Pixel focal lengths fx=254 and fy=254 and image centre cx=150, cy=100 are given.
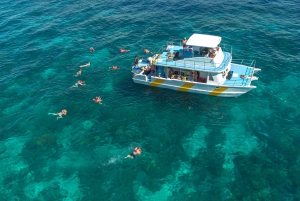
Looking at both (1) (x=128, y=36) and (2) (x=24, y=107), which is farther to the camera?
(1) (x=128, y=36)

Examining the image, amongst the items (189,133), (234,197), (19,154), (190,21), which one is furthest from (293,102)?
(19,154)

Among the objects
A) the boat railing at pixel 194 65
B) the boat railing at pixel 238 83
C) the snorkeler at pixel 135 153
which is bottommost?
the snorkeler at pixel 135 153

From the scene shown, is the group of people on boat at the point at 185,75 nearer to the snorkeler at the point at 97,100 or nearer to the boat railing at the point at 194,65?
the boat railing at the point at 194,65

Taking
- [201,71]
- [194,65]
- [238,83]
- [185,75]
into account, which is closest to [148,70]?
[185,75]

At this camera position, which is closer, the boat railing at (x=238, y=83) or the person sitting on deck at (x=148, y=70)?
the boat railing at (x=238, y=83)

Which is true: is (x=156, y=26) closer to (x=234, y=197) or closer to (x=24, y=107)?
(x=24, y=107)

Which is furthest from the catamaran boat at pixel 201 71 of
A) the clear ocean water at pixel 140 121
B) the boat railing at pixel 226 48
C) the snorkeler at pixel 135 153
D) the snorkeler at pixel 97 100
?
the snorkeler at pixel 135 153
